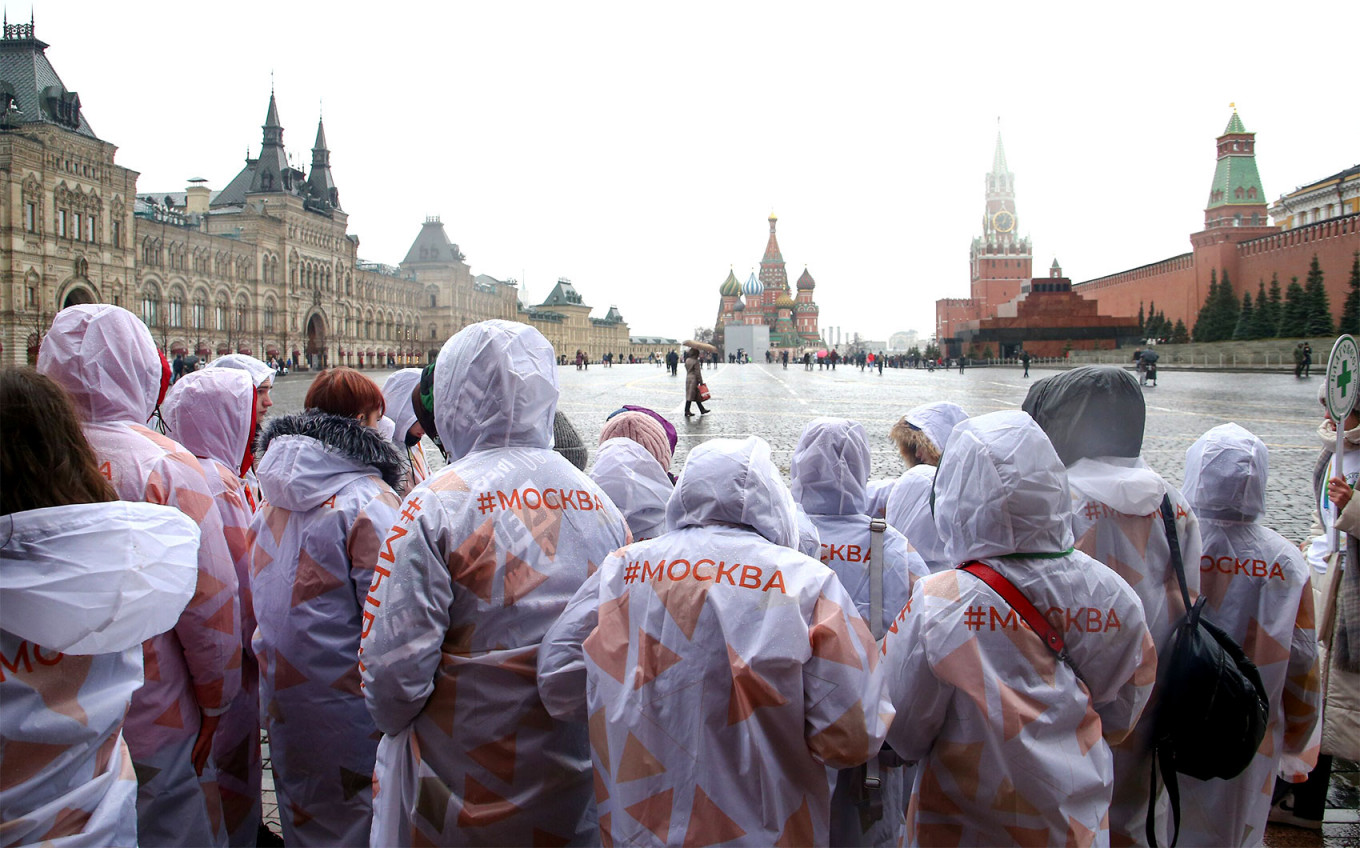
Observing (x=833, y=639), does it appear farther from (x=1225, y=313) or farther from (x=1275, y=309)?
(x=1225, y=313)

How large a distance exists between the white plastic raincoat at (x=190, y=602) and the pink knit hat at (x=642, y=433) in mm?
1406

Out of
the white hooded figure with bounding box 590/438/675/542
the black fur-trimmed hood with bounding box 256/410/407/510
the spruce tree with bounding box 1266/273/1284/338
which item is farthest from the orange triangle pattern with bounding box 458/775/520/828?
the spruce tree with bounding box 1266/273/1284/338

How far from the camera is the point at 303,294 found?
66.4 metres

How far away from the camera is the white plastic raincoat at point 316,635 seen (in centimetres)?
256

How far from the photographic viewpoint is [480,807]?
199cm

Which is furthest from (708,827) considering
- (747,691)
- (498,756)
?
(498,756)

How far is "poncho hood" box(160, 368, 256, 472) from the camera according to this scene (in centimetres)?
330

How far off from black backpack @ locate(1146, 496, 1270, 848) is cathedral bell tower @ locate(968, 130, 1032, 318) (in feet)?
360

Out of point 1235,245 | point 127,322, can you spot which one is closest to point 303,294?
point 1235,245

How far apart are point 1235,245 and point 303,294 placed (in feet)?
216

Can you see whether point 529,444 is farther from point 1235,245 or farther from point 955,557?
point 1235,245

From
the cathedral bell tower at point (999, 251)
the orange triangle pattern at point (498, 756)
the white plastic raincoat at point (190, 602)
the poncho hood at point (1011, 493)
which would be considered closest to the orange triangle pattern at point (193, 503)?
the white plastic raincoat at point (190, 602)

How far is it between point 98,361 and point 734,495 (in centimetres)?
199

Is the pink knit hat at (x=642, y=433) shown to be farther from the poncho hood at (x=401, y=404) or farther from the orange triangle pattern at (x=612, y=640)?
the orange triangle pattern at (x=612, y=640)
